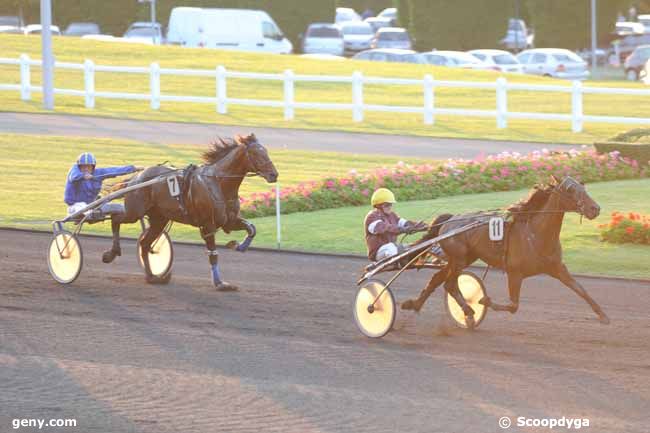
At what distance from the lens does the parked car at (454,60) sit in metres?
47.7

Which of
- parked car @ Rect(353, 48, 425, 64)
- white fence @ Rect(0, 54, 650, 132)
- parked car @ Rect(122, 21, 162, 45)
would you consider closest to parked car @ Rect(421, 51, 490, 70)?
parked car @ Rect(353, 48, 425, 64)

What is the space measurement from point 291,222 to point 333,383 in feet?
29.0

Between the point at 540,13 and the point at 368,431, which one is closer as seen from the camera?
the point at 368,431

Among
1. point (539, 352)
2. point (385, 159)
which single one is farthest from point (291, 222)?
point (539, 352)

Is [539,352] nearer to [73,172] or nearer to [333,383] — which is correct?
[333,383]

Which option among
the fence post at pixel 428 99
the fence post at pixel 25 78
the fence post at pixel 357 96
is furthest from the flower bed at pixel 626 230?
the fence post at pixel 25 78

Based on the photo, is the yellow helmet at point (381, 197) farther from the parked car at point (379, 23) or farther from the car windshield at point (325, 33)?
the parked car at point (379, 23)

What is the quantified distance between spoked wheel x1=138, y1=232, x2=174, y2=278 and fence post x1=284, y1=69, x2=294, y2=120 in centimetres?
1754

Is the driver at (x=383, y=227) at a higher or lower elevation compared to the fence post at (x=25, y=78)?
lower

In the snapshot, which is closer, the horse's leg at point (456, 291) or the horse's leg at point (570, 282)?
the horse's leg at point (570, 282)

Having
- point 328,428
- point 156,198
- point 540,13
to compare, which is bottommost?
point 328,428

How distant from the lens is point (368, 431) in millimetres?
8281

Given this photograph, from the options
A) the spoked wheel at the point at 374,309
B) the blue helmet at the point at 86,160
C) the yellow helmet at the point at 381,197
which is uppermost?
the blue helmet at the point at 86,160

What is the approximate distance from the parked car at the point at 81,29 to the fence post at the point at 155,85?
26871mm
